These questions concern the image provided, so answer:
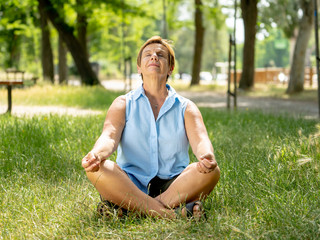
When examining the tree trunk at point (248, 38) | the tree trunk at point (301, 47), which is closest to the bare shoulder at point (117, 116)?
the tree trunk at point (301, 47)

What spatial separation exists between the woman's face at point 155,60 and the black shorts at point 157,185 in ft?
2.49

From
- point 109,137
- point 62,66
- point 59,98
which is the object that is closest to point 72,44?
point 62,66

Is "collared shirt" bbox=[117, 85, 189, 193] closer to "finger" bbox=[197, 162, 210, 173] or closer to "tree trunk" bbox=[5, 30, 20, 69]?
"finger" bbox=[197, 162, 210, 173]

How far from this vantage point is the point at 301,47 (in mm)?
17266

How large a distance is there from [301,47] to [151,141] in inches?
590

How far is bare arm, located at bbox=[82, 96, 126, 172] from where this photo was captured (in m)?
2.95

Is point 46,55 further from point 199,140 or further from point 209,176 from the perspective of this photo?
point 209,176

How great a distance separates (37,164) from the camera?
4.60 meters

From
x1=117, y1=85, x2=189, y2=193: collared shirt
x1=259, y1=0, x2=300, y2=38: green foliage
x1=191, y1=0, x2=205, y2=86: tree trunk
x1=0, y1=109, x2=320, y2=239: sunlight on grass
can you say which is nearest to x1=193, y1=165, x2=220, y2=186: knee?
x1=0, y1=109, x2=320, y2=239: sunlight on grass

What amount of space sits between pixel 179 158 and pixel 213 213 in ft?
1.63

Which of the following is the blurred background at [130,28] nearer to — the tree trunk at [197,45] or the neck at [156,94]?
the tree trunk at [197,45]

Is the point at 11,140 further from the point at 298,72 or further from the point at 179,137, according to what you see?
the point at 298,72

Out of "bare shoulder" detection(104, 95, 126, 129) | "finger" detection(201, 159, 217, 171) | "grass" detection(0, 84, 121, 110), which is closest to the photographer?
"finger" detection(201, 159, 217, 171)

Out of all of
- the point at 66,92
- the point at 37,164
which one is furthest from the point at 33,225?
the point at 66,92
